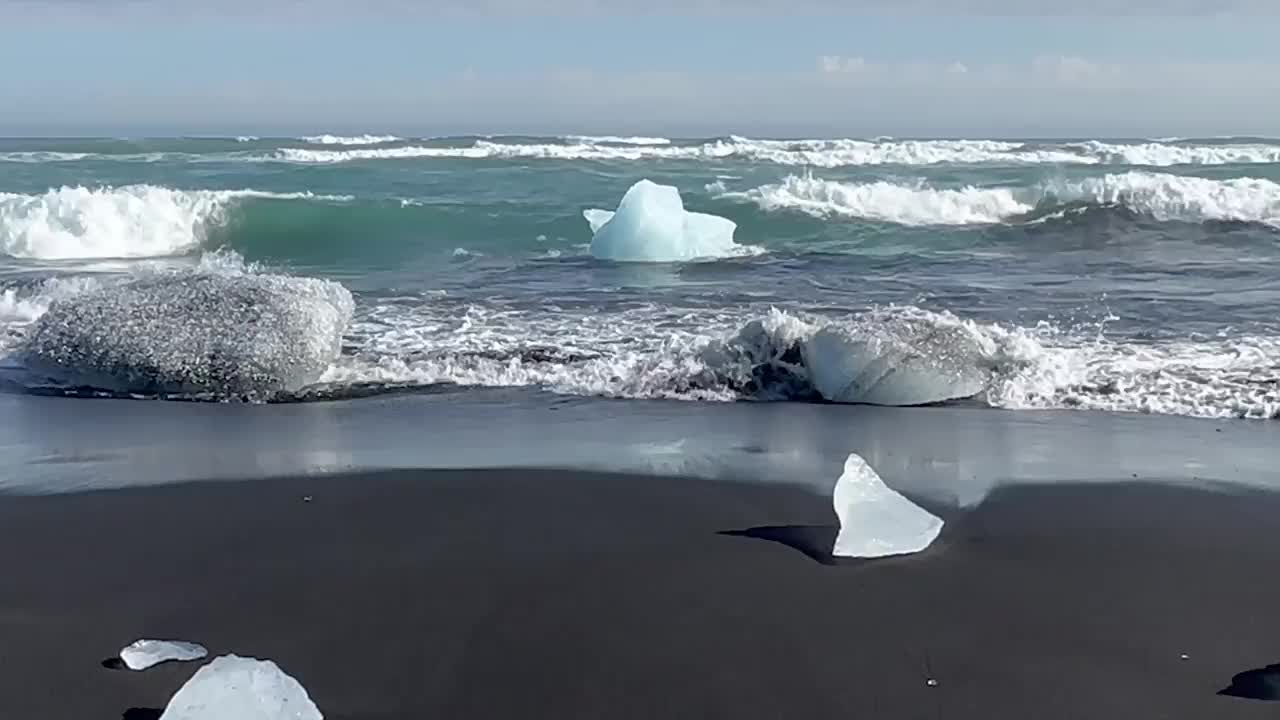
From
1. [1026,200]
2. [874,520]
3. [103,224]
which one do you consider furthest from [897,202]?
[874,520]

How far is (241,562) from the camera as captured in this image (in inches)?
163

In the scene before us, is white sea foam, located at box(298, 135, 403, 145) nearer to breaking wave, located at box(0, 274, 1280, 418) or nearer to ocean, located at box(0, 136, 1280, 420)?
ocean, located at box(0, 136, 1280, 420)

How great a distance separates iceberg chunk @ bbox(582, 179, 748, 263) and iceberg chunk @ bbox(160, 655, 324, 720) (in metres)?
11.1

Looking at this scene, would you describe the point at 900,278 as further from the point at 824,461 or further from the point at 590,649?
the point at 590,649

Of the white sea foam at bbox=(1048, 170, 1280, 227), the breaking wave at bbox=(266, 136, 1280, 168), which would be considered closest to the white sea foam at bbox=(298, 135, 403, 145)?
the breaking wave at bbox=(266, 136, 1280, 168)

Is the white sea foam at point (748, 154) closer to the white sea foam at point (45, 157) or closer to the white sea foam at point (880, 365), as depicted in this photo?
the white sea foam at point (45, 157)

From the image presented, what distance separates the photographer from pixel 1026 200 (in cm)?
2120

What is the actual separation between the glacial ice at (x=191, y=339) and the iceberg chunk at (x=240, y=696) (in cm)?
417

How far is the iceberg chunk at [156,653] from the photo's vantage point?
11.0ft

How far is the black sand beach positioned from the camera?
3.17 metres

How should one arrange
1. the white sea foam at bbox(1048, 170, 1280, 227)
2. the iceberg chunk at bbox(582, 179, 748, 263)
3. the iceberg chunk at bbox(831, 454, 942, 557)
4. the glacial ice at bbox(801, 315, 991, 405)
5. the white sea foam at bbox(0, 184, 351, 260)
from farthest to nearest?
the white sea foam at bbox(1048, 170, 1280, 227), the white sea foam at bbox(0, 184, 351, 260), the iceberg chunk at bbox(582, 179, 748, 263), the glacial ice at bbox(801, 315, 991, 405), the iceberg chunk at bbox(831, 454, 942, 557)

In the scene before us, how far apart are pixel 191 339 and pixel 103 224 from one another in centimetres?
1136

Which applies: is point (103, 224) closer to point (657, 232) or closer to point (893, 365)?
point (657, 232)

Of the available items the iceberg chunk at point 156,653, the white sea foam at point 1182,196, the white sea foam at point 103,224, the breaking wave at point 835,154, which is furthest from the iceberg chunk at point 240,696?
the breaking wave at point 835,154
